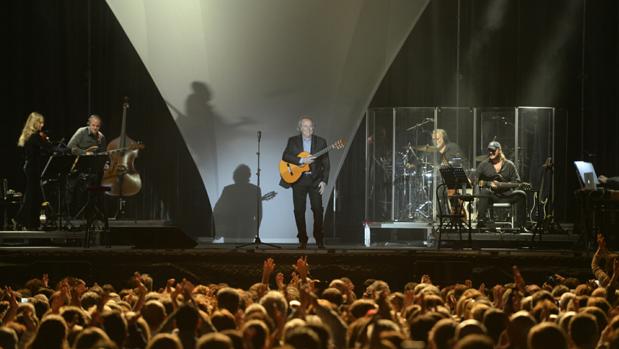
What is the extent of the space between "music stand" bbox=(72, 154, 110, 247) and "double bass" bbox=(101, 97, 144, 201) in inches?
6.5

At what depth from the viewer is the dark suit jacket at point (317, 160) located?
11602 millimetres

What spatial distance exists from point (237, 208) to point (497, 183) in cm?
423

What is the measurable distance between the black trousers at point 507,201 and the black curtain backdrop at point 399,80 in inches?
60.2

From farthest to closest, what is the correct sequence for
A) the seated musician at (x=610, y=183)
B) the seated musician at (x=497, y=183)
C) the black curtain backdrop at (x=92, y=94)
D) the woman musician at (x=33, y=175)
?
the black curtain backdrop at (x=92, y=94), the seated musician at (x=497, y=183), the woman musician at (x=33, y=175), the seated musician at (x=610, y=183)

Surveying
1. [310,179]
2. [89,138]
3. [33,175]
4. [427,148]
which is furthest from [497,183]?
[33,175]

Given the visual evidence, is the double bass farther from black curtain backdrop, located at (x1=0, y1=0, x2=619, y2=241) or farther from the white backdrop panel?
the white backdrop panel

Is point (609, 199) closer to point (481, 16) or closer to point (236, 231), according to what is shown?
point (481, 16)

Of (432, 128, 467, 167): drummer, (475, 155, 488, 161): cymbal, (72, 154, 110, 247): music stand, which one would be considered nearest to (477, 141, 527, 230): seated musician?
(432, 128, 467, 167): drummer

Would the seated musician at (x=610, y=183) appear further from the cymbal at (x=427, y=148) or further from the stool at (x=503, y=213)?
the cymbal at (x=427, y=148)

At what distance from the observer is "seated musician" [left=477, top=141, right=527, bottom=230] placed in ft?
43.9

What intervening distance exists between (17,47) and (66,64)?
80 cm

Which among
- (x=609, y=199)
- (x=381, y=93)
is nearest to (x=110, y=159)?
(x=381, y=93)

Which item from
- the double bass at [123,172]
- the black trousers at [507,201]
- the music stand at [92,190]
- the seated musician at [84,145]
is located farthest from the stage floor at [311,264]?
the double bass at [123,172]

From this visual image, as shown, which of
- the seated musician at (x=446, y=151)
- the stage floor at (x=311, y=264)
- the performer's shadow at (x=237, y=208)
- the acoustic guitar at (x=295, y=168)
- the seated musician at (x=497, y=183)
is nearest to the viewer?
the stage floor at (x=311, y=264)
